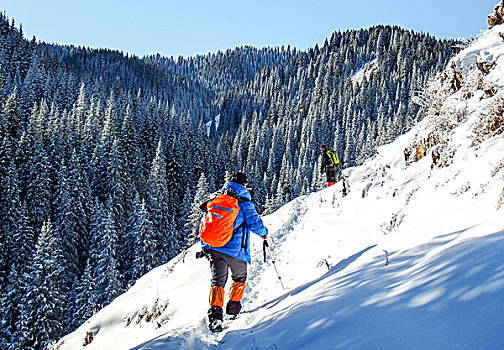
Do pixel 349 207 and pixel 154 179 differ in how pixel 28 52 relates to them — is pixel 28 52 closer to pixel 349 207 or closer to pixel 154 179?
pixel 154 179

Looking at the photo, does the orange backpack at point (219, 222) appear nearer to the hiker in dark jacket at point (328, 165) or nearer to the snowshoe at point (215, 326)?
the snowshoe at point (215, 326)

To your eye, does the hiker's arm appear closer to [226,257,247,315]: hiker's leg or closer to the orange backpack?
the orange backpack

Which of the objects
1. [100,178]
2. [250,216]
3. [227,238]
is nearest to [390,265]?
[250,216]

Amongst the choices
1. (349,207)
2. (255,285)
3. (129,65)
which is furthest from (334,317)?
(129,65)

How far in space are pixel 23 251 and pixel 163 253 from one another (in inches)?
589

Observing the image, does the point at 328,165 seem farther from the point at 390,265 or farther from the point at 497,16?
the point at 390,265

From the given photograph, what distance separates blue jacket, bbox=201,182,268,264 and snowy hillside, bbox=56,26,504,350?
1.10m

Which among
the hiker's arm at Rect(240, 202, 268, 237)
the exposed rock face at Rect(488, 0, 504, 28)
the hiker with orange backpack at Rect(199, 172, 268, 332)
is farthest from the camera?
the exposed rock face at Rect(488, 0, 504, 28)

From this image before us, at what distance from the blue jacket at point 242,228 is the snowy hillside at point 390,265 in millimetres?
1103

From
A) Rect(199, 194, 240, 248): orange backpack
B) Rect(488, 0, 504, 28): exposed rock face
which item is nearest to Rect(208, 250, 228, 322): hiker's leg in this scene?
Rect(199, 194, 240, 248): orange backpack

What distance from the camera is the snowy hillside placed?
9.33ft

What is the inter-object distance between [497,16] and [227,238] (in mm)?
13634

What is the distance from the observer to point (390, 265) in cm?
445

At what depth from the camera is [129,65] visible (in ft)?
652
